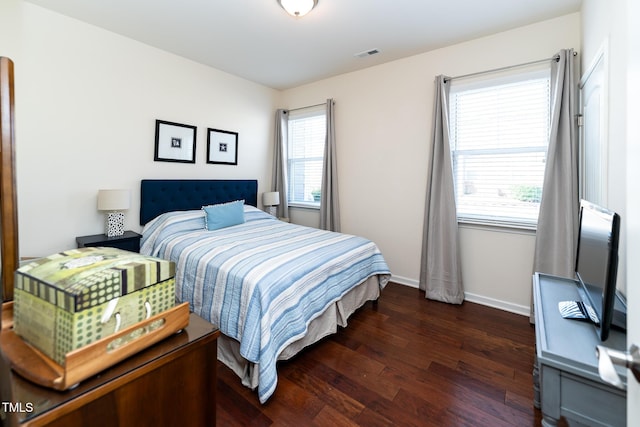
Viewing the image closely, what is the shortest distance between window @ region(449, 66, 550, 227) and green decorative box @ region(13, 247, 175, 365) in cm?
308

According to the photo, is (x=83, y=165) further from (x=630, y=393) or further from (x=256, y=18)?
(x=630, y=393)

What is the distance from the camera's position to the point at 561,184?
98.7 inches

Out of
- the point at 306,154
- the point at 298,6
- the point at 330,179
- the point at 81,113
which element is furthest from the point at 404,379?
the point at 81,113

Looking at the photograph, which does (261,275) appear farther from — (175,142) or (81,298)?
(175,142)

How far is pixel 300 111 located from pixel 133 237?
282 centimetres

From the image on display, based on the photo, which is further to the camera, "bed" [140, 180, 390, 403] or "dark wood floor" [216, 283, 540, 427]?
"bed" [140, 180, 390, 403]

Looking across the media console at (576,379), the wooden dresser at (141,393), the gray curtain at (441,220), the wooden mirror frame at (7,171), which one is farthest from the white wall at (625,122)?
the wooden mirror frame at (7,171)

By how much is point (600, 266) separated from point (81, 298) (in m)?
1.73

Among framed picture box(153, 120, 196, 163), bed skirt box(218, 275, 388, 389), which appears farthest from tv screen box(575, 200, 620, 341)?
framed picture box(153, 120, 196, 163)

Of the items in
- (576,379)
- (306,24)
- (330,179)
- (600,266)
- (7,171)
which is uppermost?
(306,24)

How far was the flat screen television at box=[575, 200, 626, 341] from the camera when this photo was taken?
3.43 feet

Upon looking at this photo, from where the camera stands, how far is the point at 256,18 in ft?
8.56

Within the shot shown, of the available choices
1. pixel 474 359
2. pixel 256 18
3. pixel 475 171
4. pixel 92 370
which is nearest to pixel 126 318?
pixel 92 370

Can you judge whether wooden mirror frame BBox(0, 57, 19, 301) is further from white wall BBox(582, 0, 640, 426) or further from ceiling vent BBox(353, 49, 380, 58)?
ceiling vent BBox(353, 49, 380, 58)
